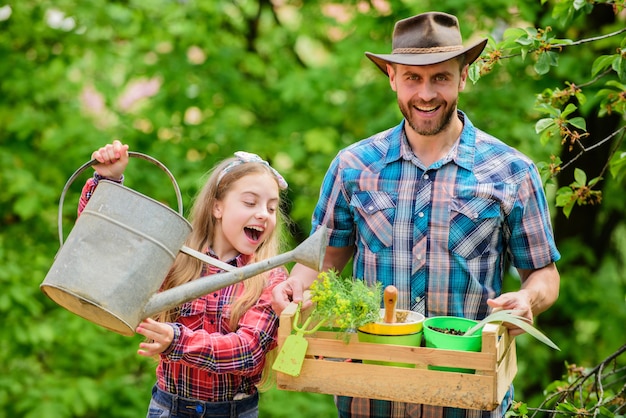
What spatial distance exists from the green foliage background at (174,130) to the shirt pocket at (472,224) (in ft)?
8.34

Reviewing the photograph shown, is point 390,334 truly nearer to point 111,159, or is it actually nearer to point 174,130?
point 111,159

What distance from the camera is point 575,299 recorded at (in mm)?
5484

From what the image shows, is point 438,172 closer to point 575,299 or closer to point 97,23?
point 575,299

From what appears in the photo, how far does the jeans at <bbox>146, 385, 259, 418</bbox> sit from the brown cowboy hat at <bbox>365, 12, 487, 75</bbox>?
3.59 ft

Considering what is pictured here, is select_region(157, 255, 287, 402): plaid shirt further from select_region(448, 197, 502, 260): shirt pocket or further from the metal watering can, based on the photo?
select_region(448, 197, 502, 260): shirt pocket


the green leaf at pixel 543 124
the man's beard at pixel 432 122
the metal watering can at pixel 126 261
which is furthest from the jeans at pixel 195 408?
the green leaf at pixel 543 124

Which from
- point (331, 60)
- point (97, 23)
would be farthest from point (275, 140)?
point (97, 23)

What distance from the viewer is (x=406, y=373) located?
2.15 m

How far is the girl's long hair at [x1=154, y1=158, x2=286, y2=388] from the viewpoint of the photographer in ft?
8.30

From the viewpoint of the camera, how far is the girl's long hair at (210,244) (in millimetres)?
2529

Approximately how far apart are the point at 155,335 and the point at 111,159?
1.82 ft

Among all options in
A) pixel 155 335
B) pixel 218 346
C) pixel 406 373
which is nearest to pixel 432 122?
pixel 406 373

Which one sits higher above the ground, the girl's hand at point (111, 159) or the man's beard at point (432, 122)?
the man's beard at point (432, 122)

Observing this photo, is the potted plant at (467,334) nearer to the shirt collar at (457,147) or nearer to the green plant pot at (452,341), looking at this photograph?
the green plant pot at (452,341)
